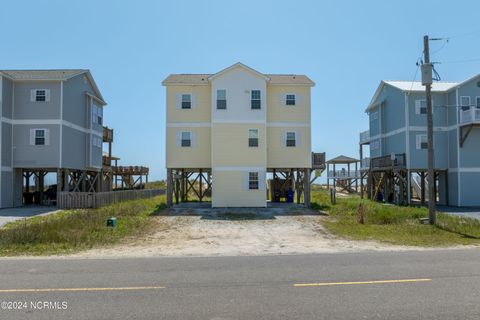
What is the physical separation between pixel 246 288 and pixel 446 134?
32.0 meters

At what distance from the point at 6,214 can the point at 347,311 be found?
24.8m

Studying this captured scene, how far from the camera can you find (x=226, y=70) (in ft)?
96.1

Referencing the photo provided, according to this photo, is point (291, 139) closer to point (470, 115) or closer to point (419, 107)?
point (419, 107)

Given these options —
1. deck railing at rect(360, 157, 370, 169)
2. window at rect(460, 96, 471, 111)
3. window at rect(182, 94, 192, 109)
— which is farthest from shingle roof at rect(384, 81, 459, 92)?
window at rect(182, 94, 192, 109)

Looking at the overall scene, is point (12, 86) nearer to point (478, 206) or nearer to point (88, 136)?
point (88, 136)

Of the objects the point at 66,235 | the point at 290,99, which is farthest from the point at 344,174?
the point at 66,235

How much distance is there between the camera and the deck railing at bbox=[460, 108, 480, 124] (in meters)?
31.9

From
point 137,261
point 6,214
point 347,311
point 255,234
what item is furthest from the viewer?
point 6,214

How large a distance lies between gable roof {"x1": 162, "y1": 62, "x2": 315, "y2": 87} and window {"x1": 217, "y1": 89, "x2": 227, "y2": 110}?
3.97 ft

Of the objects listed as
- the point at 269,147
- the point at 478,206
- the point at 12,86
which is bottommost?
the point at 478,206

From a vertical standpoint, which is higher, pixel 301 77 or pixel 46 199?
pixel 301 77

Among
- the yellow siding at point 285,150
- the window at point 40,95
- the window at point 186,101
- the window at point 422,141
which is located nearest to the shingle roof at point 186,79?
the window at point 186,101

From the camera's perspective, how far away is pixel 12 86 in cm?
3091

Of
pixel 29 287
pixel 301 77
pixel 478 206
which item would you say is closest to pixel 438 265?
pixel 29 287
